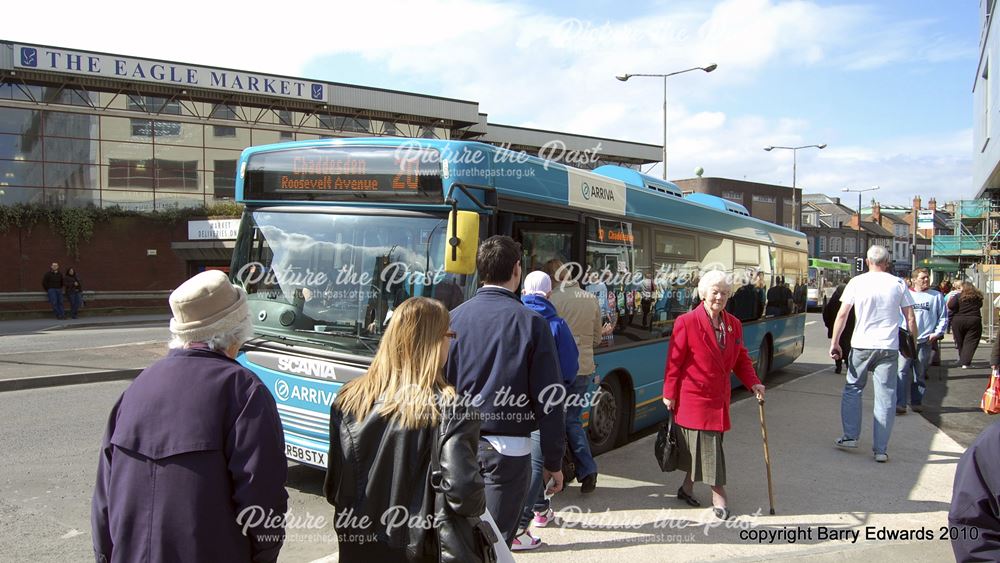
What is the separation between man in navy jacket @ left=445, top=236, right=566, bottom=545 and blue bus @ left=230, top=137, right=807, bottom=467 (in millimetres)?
1261

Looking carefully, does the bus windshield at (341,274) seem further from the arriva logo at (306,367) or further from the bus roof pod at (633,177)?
the bus roof pod at (633,177)

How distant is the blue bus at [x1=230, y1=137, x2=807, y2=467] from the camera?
5.20m

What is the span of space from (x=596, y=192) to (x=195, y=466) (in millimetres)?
5209

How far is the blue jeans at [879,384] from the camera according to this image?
664cm

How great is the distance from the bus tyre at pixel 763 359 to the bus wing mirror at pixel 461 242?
295 inches

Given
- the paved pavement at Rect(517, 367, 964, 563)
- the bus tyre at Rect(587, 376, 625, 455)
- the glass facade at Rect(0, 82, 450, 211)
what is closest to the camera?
the paved pavement at Rect(517, 367, 964, 563)

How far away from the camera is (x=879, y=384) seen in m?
6.67

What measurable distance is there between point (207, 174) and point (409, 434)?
30958mm

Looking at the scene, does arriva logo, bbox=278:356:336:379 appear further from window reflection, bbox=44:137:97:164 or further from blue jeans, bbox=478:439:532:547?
window reflection, bbox=44:137:97:164

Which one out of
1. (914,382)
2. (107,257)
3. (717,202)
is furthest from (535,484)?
(107,257)

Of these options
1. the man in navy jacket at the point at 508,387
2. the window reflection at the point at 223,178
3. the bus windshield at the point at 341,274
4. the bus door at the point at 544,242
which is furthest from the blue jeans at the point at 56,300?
the man in navy jacket at the point at 508,387

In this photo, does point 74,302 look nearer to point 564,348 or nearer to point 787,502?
point 564,348

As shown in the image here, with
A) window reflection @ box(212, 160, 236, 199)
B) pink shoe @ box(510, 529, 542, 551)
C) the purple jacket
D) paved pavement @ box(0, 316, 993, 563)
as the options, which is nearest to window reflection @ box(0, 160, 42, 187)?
window reflection @ box(212, 160, 236, 199)

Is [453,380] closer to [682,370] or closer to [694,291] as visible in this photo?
[682,370]
